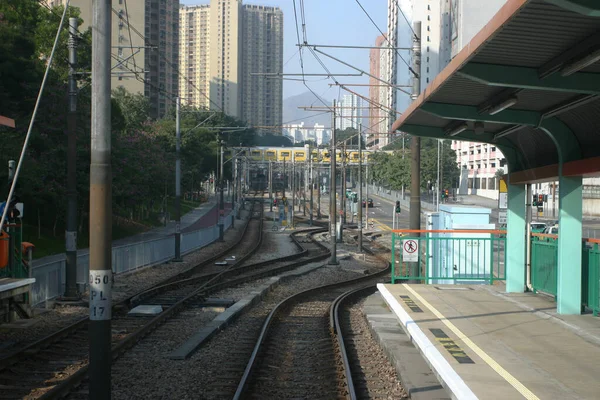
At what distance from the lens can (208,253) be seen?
37469 millimetres

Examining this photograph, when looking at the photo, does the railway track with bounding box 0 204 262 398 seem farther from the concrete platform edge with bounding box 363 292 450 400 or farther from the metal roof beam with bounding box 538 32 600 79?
the metal roof beam with bounding box 538 32 600 79

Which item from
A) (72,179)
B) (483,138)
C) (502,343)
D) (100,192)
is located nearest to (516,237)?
Answer: (483,138)

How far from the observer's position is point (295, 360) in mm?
11727

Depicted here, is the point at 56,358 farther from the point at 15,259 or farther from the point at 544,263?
the point at 544,263

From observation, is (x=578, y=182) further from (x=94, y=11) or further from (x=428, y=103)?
(x=94, y=11)

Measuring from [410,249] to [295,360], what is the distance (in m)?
5.20

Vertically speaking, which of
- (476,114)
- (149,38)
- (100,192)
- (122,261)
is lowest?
(122,261)

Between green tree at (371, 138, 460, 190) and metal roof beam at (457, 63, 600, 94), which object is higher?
green tree at (371, 138, 460, 190)

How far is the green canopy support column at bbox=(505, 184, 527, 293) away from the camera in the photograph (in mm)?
14750

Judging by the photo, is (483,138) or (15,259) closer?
(15,259)

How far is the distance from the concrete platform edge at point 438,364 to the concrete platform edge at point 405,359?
24cm

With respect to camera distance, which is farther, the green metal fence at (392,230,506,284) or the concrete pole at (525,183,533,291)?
the green metal fence at (392,230,506,284)

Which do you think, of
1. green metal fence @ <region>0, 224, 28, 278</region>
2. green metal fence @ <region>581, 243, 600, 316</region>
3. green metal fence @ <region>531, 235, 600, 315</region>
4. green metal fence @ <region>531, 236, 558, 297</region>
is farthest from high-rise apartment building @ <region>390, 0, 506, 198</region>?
green metal fence @ <region>0, 224, 28, 278</region>

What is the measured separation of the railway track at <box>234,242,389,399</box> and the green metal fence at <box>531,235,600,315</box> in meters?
4.18
